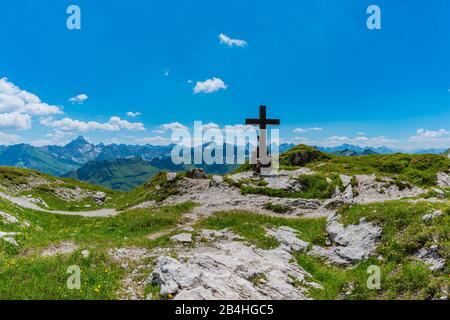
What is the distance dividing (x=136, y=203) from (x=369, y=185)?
32.1 metres

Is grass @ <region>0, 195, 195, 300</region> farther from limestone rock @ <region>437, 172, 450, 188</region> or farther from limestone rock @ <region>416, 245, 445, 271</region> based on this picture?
limestone rock @ <region>437, 172, 450, 188</region>

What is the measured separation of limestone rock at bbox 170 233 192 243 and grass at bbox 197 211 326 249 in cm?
391

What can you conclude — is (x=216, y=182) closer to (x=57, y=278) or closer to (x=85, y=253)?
(x=85, y=253)

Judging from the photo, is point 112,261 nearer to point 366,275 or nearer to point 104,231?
point 104,231

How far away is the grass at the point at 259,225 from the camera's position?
23.5 m

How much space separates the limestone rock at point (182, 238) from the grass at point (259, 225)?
391cm

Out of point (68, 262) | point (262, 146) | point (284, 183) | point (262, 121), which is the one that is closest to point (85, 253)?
point (68, 262)

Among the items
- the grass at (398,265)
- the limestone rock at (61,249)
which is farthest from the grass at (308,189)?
the limestone rock at (61,249)

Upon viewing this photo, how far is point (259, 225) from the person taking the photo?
27.1 metres

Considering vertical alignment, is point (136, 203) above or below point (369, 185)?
below

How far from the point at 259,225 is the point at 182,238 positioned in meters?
7.24

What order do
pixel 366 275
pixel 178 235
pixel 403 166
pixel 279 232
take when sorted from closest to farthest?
1. pixel 366 275
2. pixel 178 235
3. pixel 279 232
4. pixel 403 166

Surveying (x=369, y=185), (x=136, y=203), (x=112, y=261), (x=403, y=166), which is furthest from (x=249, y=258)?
(x=403, y=166)

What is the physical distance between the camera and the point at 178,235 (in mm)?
23375
